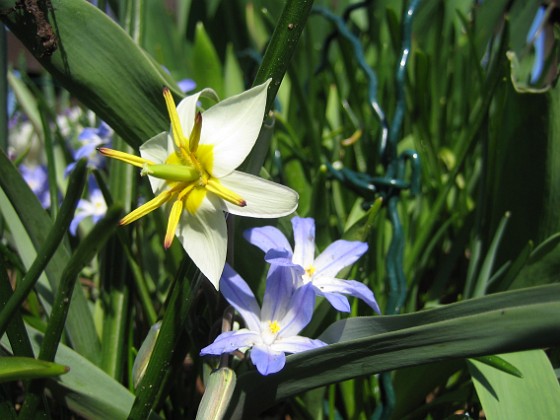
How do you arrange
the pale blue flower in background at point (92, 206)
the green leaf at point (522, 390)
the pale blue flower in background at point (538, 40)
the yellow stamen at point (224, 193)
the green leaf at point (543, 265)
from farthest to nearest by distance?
the pale blue flower in background at point (538, 40) < the pale blue flower in background at point (92, 206) < the green leaf at point (543, 265) < the green leaf at point (522, 390) < the yellow stamen at point (224, 193)

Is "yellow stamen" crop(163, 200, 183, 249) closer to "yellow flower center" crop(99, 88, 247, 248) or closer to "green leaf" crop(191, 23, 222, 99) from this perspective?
"yellow flower center" crop(99, 88, 247, 248)

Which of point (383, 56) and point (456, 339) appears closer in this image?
point (456, 339)

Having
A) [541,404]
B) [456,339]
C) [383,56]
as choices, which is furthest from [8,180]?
[383,56]

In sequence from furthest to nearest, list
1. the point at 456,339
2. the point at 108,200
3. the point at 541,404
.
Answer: the point at 108,200 < the point at 541,404 < the point at 456,339

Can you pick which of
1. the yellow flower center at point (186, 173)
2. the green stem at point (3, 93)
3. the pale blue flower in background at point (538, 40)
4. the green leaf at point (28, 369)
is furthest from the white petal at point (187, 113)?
the pale blue flower in background at point (538, 40)

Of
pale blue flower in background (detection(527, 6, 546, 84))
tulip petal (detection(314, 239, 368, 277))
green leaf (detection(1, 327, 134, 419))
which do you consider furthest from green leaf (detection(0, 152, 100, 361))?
pale blue flower in background (detection(527, 6, 546, 84))

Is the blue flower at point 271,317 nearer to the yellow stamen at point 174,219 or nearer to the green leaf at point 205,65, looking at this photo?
the yellow stamen at point 174,219

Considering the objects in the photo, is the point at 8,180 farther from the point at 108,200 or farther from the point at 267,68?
the point at 267,68

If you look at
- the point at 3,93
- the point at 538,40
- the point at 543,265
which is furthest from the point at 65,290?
the point at 538,40
